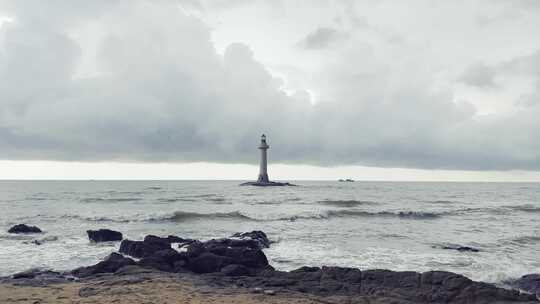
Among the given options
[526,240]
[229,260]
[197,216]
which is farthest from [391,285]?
[197,216]

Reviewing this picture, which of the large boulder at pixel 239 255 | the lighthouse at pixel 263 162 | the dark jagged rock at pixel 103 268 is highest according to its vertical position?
the lighthouse at pixel 263 162

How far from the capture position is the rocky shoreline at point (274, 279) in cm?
1395

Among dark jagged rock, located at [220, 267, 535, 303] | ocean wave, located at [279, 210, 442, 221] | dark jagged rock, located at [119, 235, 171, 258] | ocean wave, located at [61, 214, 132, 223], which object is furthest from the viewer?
ocean wave, located at [279, 210, 442, 221]

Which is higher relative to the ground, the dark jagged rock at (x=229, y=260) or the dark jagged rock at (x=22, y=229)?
the dark jagged rock at (x=229, y=260)

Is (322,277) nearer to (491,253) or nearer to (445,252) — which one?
(445,252)

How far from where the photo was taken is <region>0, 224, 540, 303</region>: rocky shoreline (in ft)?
45.8

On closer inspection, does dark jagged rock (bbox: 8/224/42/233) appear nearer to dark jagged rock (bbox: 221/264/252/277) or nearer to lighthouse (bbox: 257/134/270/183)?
dark jagged rock (bbox: 221/264/252/277)

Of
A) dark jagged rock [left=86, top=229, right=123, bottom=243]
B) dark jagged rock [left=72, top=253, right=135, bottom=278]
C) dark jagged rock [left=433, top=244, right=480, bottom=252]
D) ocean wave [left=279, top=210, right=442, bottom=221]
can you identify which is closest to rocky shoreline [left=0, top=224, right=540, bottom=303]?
dark jagged rock [left=72, top=253, right=135, bottom=278]

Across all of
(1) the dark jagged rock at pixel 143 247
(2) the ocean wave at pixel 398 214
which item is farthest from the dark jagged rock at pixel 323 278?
(2) the ocean wave at pixel 398 214

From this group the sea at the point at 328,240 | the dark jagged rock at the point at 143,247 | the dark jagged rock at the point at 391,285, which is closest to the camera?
the dark jagged rock at the point at 391,285

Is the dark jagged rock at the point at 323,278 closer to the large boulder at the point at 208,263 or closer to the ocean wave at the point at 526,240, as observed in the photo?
the large boulder at the point at 208,263

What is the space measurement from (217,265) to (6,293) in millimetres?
7677

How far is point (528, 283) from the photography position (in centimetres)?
1672

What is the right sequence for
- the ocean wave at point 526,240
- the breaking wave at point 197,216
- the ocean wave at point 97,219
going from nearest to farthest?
the ocean wave at point 526,240 < the ocean wave at point 97,219 < the breaking wave at point 197,216
